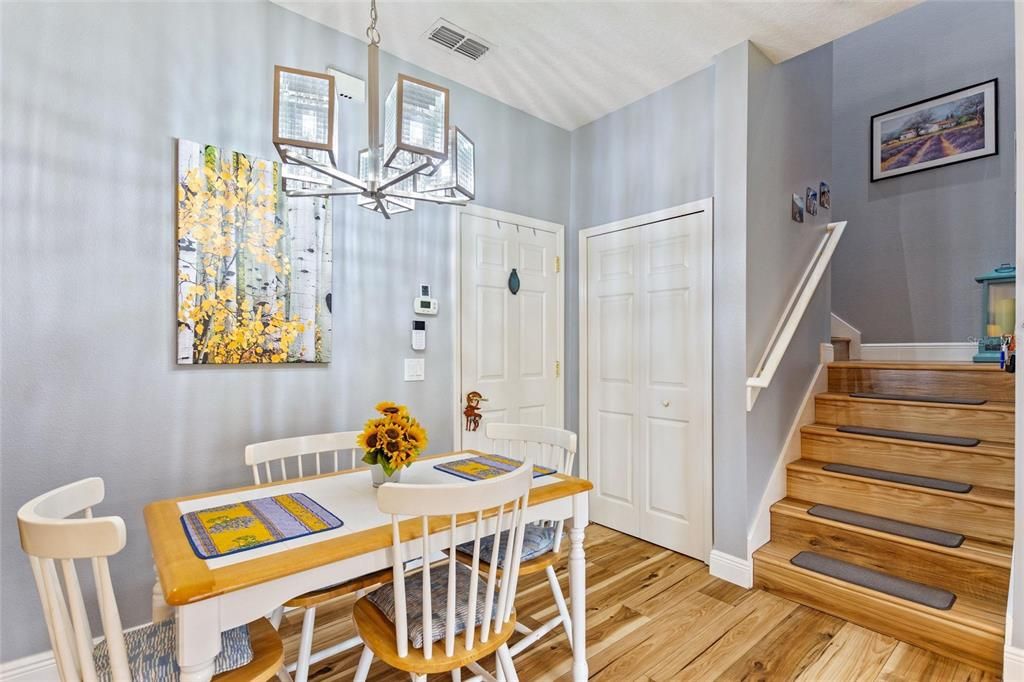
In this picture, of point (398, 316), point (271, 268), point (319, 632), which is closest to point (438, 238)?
point (398, 316)

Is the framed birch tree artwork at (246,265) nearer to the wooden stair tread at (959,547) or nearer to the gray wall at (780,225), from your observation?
the gray wall at (780,225)

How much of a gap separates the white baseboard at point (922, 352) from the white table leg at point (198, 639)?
14.9ft

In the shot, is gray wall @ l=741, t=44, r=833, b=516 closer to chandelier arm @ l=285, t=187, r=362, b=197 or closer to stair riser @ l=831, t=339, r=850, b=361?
stair riser @ l=831, t=339, r=850, b=361

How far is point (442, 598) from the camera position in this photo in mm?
1467

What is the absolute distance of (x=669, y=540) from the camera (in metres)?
2.98

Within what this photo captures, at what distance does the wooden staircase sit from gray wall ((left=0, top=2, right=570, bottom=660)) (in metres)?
2.46

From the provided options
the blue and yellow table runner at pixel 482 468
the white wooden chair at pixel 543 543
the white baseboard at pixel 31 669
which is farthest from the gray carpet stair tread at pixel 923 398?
the white baseboard at pixel 31 669

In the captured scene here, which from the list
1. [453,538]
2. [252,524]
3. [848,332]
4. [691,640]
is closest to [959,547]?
[691,640]

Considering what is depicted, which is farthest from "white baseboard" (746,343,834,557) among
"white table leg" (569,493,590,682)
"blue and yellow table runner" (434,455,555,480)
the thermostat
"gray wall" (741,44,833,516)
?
the thermostat

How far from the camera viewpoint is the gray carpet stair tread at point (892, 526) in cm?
221

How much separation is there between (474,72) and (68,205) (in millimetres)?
2057

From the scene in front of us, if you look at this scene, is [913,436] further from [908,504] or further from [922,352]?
[922,352]

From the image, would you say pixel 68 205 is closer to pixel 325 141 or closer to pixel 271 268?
pixel 271 268

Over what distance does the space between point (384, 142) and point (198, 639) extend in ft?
4.49
